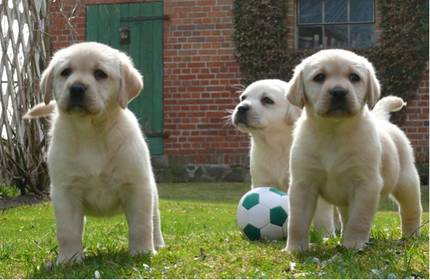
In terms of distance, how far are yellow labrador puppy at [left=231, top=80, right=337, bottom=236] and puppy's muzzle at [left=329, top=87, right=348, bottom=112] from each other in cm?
171

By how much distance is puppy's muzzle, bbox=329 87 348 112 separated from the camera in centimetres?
458

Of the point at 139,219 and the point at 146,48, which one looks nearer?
the point at 139,219

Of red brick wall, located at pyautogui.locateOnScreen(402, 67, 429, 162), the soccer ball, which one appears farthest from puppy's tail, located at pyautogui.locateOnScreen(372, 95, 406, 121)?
red brick wall, located at pyautogui.locateOnScreen(402, 67, 429, 162)

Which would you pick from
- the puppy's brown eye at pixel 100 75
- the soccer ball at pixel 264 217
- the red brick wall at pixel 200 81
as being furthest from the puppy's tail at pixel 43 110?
the red brick wall at pixel 200 81

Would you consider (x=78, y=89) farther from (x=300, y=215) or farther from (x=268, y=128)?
(x=268, y=128)

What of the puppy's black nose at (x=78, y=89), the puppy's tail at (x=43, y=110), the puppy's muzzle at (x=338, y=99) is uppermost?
the puppy's black nose at (x=78, y=89)

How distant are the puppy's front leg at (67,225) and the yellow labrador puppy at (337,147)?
1.29 metres

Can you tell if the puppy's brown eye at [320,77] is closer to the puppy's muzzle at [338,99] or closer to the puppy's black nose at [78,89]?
the puppy's muzzle at [338,99]

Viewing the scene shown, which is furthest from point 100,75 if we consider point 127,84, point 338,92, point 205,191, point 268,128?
point 205,191

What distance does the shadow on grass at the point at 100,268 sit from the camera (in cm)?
405

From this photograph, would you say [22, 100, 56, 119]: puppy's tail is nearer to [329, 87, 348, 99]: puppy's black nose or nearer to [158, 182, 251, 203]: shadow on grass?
[329, 87, 348, 99]: puppy's black nose

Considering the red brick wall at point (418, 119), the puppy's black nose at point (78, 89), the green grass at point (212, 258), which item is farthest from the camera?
the red brick wall at point (418, 119)

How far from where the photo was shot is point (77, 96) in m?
4.47

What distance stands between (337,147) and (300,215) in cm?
48
